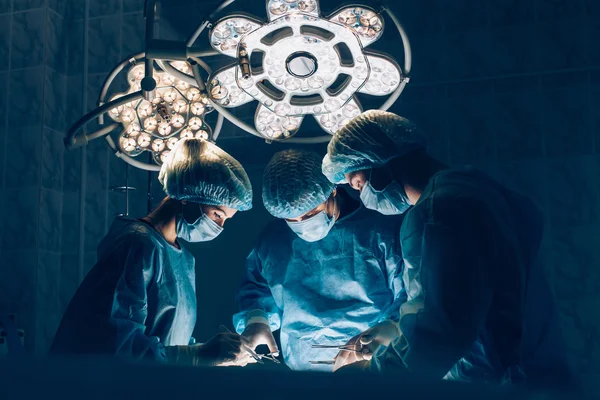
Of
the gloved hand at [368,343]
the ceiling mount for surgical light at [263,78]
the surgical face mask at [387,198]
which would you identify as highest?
the ceiling mount for surgical light at [263,78]

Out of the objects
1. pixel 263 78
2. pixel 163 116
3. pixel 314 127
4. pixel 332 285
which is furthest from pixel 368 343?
pixel 314 127

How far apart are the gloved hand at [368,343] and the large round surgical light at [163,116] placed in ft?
3.83

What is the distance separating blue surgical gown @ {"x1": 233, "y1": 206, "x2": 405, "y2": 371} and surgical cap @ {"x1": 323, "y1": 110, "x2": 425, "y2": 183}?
0.60m

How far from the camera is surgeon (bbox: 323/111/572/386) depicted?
2.01 m

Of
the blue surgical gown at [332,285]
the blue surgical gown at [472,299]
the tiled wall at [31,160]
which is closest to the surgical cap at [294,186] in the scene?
the blue surgical gown at [332,285]

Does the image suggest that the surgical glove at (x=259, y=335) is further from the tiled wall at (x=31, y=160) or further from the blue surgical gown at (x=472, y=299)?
the tiled wall at (x=31, y=160)

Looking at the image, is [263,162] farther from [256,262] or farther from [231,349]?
[231,349]

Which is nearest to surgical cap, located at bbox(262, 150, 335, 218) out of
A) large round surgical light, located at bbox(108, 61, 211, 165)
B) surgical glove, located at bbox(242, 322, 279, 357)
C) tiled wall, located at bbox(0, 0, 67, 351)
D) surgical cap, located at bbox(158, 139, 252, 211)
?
surgical cap, located at bbox(158, 139, 252, 211)

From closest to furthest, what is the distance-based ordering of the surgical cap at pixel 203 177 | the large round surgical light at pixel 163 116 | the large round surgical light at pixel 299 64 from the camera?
1. the large round surgical light at pixel 299 64
2. the surgical cap at pixel 203 177
3. the large round surgical light at pixel 163 116

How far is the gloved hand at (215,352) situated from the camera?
2.84 meters

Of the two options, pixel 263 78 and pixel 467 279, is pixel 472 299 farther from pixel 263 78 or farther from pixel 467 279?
pixel 263 78

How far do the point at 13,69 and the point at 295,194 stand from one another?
9.50ft

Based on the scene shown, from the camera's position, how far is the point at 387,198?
8.54 ft

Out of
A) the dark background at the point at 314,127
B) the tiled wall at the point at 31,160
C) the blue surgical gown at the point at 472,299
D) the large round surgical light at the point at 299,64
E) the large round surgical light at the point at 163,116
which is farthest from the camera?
the tiled wall at the point at 31,160
